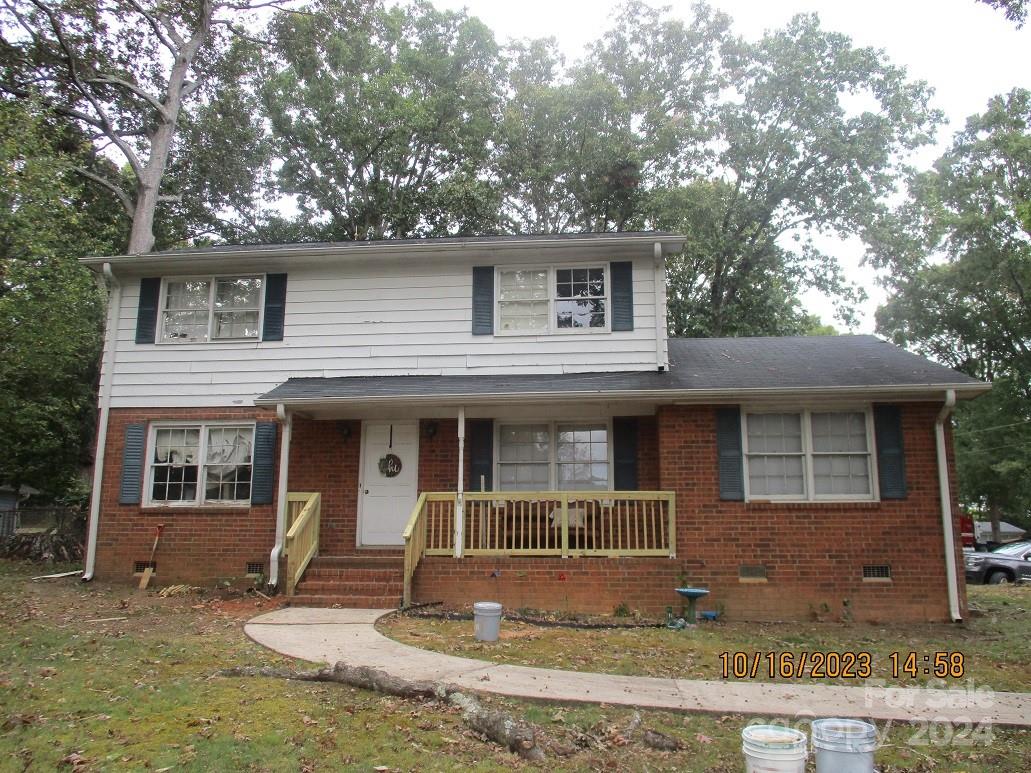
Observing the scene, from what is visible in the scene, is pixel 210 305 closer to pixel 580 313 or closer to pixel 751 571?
pixel 580 313

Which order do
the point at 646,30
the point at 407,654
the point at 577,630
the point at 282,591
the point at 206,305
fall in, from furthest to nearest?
1. the point at 646,30
2. the point at 206,305
3. the point at 282,591
4. the point at 577,630
5. the point at 407,654

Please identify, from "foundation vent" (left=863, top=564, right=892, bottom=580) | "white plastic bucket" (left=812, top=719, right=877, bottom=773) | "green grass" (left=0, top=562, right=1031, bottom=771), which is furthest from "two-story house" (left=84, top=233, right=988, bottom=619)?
"white plastic bucket" (left=812, top=719, right=877, bottom=773)

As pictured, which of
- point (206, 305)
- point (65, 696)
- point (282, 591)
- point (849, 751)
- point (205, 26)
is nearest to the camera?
point (849, 751)

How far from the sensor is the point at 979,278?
2633 cm

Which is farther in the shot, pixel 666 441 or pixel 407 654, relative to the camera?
pixel 666 441

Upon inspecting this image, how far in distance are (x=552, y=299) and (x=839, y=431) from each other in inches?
182

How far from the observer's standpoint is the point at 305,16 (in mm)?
21016

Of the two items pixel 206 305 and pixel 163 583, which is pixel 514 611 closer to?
pixel 163 583

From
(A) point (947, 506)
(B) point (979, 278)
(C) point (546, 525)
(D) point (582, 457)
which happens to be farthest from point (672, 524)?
(B) point (979, 278)

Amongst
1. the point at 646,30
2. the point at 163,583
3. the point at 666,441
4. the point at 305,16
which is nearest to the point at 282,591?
the point at 163,583

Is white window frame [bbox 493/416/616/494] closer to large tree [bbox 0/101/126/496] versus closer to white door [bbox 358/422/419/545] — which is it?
white door [bbox 358/422/419/545]

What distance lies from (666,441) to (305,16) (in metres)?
17.9

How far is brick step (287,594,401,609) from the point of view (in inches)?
372

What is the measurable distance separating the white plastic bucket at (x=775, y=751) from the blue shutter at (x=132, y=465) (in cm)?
1053
